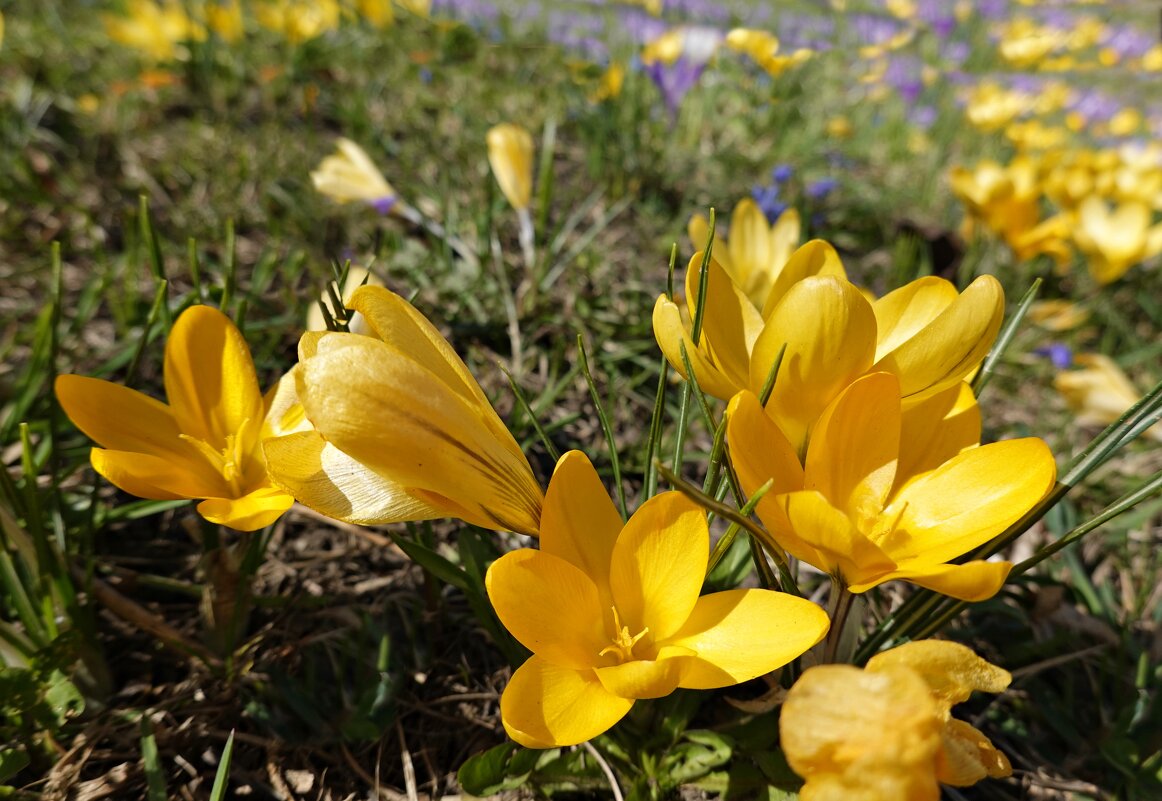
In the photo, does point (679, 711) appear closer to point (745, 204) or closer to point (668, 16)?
point (745, 204)

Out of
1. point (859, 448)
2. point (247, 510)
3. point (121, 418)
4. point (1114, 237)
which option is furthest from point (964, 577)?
point (1114, 237)

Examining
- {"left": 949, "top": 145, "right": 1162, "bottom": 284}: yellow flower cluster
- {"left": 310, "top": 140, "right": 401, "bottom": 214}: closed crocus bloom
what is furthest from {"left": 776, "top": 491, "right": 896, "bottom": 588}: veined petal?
{"left": 949, "top": 145, "right": 1162, "bottom": 284}: yellow flower cluster

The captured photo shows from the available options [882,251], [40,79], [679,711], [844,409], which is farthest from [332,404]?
[40,79]

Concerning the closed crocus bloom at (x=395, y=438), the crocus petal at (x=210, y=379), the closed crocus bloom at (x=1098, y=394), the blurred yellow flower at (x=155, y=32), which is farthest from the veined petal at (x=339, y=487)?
the blurred yellow flower at (x=155, y=32)

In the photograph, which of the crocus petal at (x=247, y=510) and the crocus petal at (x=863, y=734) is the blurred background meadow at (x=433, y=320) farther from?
the crocus petal at (x=863, y=734)

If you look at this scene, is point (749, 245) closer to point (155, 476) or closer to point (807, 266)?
point (807, 266)

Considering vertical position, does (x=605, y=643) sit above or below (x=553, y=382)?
above
